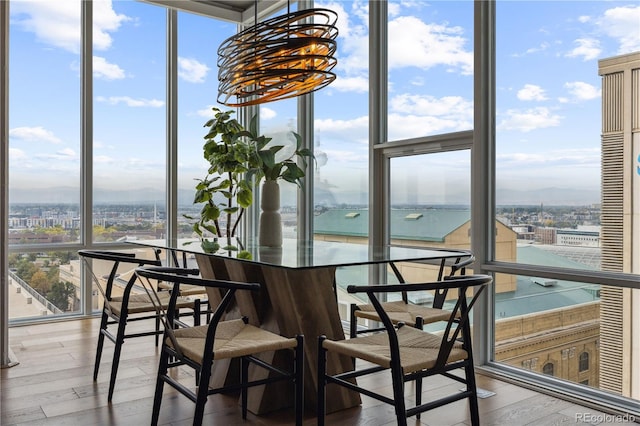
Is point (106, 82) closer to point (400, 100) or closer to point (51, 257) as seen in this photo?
point (51, 257)

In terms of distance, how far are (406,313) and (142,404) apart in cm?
148

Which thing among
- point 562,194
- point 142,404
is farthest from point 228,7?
point 142,404

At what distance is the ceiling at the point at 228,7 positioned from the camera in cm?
555

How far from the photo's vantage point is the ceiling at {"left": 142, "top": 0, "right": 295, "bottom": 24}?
555 cm

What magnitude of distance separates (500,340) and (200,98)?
4004 millimetres

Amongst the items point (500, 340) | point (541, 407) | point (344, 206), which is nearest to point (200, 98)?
point (344, 206)

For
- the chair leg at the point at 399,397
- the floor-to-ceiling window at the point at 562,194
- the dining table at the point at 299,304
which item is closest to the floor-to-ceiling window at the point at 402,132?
the floor-to-ceiling window at the point at 562,194

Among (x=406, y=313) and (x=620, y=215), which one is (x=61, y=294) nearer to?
(x=406, y=313)

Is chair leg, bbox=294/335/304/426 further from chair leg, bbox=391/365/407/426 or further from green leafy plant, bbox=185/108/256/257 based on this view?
green leafy plant, bbox=185/108/256/257

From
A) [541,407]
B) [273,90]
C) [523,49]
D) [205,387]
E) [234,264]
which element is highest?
[523,49]

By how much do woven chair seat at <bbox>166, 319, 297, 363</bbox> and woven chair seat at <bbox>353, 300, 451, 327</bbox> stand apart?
0.67m

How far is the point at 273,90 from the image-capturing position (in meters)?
3.40

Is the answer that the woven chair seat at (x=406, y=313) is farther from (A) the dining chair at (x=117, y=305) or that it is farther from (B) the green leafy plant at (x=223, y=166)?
(B) the green leafy plant at (x=223, y=166)

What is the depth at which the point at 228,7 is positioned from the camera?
19.6 feet
